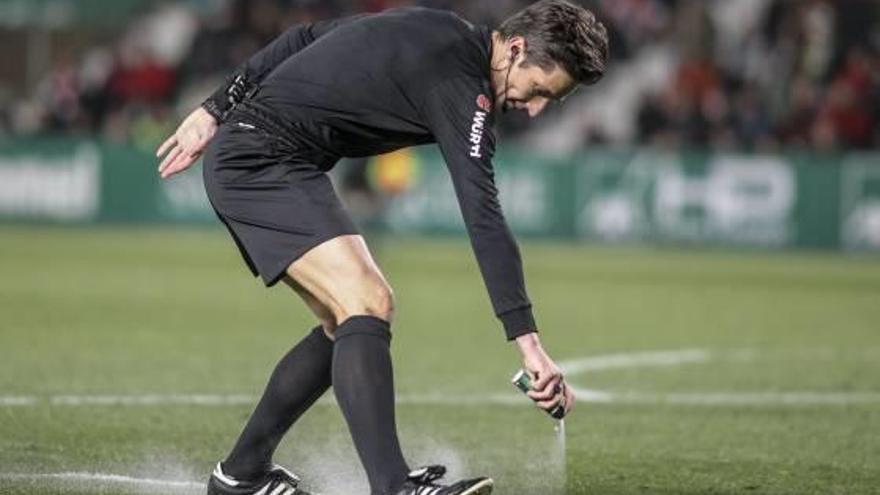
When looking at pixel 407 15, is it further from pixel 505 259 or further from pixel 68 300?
pixel 68 300

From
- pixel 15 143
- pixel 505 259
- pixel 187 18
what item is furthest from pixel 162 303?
pixel 187 18

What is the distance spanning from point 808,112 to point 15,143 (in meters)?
11.3

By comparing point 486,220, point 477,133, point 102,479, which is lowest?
point 102,479

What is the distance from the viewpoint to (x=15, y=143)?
26891 millimetres


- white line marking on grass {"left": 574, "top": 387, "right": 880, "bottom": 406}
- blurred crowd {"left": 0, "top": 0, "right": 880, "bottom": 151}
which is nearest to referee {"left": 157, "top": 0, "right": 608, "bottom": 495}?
white line marking on grass {"left": 574, "top": 387, "right": 880, "bottom": 406}

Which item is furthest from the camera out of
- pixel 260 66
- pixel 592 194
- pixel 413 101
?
pixel 592 194

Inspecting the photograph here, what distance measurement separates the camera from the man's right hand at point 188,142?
6.45 m

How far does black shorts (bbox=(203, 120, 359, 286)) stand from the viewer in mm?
6145

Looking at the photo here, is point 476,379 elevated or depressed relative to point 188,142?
depressed

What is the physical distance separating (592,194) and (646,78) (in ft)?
9.32

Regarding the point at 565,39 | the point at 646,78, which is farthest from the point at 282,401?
the point at 646,78

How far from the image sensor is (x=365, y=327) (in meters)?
6.01

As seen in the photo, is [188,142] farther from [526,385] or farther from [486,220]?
[526,385]

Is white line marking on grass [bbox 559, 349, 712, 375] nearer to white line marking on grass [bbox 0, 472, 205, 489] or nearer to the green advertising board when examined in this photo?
white line marking on grass [bbox 0, 472, 205, 489]
